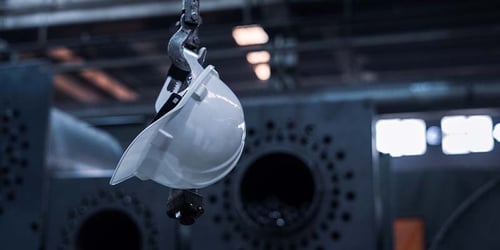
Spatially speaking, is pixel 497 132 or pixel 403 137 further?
pixel 403 137

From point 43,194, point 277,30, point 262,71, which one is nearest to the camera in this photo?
point 43,194

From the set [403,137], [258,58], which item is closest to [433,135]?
[403,137]

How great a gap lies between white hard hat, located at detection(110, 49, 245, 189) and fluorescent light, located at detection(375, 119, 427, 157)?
5.05 metres

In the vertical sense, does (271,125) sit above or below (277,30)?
below

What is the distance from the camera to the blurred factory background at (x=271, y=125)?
7.46 ft

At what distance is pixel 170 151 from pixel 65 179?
1315 mm

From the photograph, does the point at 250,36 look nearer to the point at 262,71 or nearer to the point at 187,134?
the point at 262,71

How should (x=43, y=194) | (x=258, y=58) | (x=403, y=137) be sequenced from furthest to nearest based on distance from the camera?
(x=403, y=137)
(x=258, y=58)
(x=43, y=194)

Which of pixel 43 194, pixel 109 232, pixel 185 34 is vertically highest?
pixel 185 34

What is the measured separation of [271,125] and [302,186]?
21 centimetres

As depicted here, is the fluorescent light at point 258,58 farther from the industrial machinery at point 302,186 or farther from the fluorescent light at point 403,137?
the industrial machinery at point 302,186

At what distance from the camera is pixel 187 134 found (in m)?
1.29

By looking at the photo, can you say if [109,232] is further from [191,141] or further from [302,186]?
[191,141]

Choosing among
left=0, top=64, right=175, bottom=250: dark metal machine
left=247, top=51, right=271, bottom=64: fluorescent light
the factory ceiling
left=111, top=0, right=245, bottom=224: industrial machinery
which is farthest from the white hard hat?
left=247, top=51, right=271, bottom=64: fluorescent light
